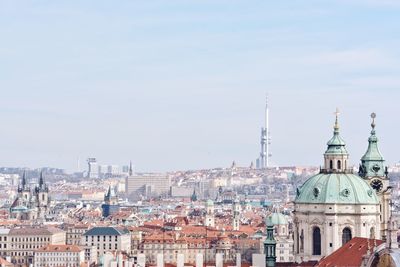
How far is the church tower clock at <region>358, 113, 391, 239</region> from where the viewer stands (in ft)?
209

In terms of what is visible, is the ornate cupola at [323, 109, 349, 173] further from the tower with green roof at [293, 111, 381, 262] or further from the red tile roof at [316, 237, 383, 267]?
the red tile roof at [316, 237, 383, 267]

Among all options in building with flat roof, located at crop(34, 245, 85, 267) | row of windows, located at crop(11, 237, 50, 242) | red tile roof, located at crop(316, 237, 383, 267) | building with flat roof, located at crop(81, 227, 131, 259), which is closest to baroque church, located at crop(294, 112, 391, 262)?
red tile roof, located at crop(316, 237, 383, 267)

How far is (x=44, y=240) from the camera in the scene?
11831cm

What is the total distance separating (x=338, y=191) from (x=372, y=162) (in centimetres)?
555

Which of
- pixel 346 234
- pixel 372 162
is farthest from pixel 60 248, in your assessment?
pixel 346 234

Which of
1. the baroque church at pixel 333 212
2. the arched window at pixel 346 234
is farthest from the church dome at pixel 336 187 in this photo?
the arched window at pixel 346 234

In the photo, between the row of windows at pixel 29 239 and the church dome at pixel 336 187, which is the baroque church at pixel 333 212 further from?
the row of windows at pixel 29 239

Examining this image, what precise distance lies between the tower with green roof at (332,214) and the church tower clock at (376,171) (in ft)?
9.85

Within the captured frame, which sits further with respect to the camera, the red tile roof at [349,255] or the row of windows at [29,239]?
the row of windows at [29,239]

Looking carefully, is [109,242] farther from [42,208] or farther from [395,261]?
[395,261]

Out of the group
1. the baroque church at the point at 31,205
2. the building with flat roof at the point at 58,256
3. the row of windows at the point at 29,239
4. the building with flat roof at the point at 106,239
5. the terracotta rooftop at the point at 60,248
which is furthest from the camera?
the baroque church at the point at 31,205

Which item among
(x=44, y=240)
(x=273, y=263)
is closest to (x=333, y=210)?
(x=273, y=263)

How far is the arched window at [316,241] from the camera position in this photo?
60.0m

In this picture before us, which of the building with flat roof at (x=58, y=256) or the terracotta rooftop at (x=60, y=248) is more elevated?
the terracotta rooftop at (x=60, y=248)
